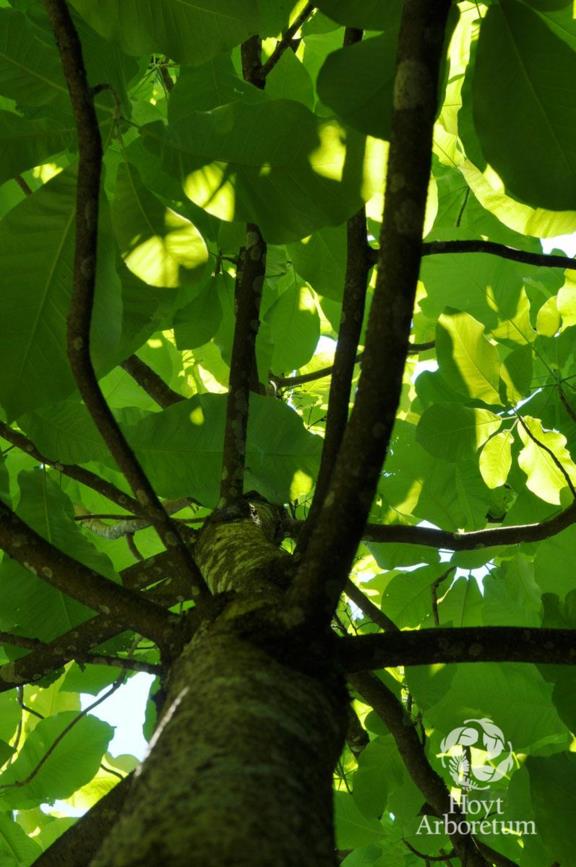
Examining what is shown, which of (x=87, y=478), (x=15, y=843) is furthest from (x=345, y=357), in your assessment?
(x=15, y=843)

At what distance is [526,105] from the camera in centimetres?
99

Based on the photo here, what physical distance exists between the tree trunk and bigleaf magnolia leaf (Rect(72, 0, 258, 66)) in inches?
28.2

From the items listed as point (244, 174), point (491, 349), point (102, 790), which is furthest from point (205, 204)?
point (102, 790)

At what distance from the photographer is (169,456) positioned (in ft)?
4.84

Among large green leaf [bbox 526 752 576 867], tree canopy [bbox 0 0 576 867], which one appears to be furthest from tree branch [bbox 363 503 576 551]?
large green leaf [bbox 526 752 576 867]

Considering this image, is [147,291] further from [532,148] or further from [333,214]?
[532,148]

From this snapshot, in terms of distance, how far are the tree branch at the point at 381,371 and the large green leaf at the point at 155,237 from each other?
39cm

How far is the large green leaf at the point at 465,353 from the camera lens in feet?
5.36

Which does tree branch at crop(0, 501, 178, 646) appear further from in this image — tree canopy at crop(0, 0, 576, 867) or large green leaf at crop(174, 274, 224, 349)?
large green leaf at crop(174, 274, 224, 349)

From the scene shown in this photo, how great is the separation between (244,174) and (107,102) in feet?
0.71

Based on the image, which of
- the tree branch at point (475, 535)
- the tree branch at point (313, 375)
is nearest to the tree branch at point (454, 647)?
the tree branch at point (475, 535)

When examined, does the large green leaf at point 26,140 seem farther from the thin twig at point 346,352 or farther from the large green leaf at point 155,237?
the thin twig at point 346,352

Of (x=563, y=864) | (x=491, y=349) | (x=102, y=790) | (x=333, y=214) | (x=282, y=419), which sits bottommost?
(x=563, y=864)

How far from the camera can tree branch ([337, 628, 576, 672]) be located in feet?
2.51
